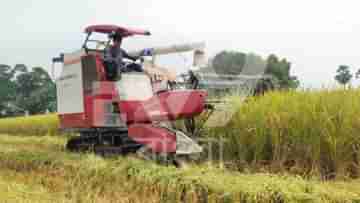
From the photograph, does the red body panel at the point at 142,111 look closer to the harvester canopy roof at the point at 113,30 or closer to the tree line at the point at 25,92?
the harvester canopy roof at the point at 113,30

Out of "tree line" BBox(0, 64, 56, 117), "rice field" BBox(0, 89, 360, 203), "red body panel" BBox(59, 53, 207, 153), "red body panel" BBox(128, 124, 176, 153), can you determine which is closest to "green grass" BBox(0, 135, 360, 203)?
"rice field" BBox(0, 89, 360, 203)

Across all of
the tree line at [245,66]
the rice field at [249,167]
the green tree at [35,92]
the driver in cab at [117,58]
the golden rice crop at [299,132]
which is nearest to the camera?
the rice field at [249,167]

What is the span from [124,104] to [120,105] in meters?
0.07

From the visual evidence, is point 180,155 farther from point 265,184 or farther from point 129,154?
point 265,184

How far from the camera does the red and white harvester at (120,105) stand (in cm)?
557

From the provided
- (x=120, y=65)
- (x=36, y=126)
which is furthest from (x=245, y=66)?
(x=36, y=126)

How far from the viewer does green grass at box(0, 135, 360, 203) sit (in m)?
3.64

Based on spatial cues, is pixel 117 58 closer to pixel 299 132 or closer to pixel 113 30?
pixel 113 30

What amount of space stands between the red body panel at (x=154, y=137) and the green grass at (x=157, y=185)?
0.28 meters

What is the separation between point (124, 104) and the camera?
662 centimetres

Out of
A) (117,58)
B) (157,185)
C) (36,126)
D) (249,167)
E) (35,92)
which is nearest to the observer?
(157,185)

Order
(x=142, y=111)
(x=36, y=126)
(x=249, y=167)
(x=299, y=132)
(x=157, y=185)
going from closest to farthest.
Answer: (x=157, y=185), (x=299, y=132), (x=249, y=167), (x=142, y=111), (x=36, y=126)

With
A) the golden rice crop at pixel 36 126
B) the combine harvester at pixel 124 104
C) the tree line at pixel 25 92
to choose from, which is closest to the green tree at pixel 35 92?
the tree line at pixel 25 92

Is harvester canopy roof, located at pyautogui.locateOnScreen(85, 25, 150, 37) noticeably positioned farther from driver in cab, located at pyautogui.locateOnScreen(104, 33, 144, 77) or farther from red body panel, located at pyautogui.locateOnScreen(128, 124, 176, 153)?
red body panel, located at pyautogui.locateOnScreen(128, 124, 176, 153)
